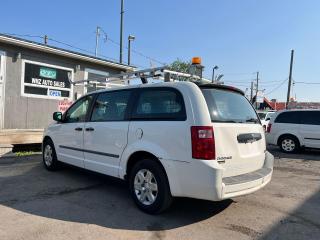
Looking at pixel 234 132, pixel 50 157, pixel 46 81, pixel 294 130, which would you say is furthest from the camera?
pixel 46 81

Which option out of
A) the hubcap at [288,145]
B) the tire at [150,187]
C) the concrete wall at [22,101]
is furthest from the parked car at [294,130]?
the tire at [150,187]

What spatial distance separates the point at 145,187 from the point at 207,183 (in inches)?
43.7

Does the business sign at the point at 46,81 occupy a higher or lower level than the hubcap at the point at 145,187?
higher

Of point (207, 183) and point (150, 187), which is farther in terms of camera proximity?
point (150, 187)

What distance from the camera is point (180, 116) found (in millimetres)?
4586

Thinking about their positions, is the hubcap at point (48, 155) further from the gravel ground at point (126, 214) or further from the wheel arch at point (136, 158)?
the wheel arch at point (136, 158)

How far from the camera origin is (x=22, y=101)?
12.4 m

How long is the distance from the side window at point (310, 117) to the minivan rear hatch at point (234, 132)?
25.9 feet

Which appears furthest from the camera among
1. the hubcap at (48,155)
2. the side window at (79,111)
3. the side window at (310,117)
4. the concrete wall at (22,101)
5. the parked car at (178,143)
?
the side window at (310,117)

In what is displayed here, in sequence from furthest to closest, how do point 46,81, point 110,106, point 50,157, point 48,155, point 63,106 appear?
point 46,81
point 63,106
point 48,155
point 50,157
point 110,106

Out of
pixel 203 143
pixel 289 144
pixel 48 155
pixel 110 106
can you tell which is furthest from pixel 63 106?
pixel 203 143

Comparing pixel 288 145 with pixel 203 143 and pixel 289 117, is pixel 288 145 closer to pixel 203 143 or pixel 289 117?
pixel 289 117

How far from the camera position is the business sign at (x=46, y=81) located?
12531 millimetres

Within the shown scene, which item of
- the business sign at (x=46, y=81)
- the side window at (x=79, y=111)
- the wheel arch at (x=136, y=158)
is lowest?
the wheel arch at (x=136, y=158)
